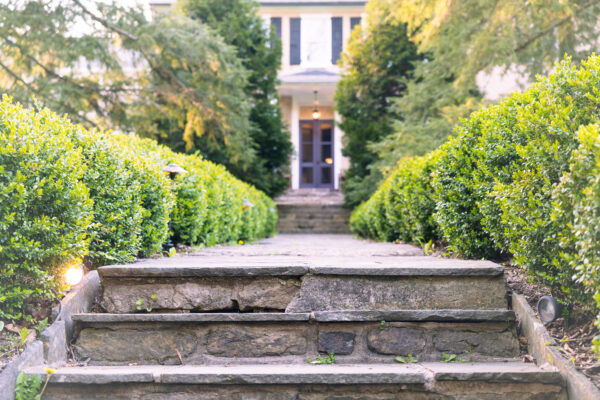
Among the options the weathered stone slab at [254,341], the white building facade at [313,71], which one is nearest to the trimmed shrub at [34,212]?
the weathered stone slab at [254,341]

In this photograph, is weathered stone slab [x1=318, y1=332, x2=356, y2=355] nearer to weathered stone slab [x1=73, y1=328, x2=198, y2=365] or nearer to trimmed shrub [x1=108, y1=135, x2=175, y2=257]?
weathered stone slab [x1=73, y1=328, x2=198, y2=365]

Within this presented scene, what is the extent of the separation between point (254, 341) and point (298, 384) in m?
0.43

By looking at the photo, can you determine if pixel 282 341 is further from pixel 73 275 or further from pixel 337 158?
pixel 337 158

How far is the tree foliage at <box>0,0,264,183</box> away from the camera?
8219 mm

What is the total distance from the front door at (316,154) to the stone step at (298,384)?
1860 cm

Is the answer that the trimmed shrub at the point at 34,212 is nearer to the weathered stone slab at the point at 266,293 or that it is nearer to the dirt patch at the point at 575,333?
the weathered stone slab at the point at 266,293

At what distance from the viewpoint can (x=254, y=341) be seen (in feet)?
9.31

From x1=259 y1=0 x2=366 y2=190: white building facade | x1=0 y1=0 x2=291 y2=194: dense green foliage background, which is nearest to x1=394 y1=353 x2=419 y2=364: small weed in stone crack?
x1=0 y1=0 x2=291 y2=194: dense green foliage background

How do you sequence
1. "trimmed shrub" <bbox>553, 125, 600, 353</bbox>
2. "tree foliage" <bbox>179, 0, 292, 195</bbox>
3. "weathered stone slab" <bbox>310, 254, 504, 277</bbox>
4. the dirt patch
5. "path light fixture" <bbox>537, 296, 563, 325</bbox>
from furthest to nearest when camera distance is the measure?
"tree foliage" <bbox>179, 0, 292, 195</bbox> → "weathered stone slab" <bbox>310, 254, 504, 277</bbox> → "path light fixture" <bbox>537, 296, 563, 325</bbox> → the dirt patch → "trimmed shrub" <bbox>553, 125, 600, 353</bbox>

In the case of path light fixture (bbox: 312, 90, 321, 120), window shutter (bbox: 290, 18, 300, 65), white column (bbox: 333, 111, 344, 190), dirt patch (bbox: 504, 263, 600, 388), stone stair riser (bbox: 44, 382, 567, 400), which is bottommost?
stone stair riser (bbox: 44, 382, 567, 400)

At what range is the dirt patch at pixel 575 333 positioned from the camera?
7.72ft

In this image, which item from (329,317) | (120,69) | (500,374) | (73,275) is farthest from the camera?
(120,69)

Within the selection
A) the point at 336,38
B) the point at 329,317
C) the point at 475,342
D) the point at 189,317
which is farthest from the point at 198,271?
the point at 336,38

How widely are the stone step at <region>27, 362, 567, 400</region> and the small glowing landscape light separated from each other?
56 centimetres
